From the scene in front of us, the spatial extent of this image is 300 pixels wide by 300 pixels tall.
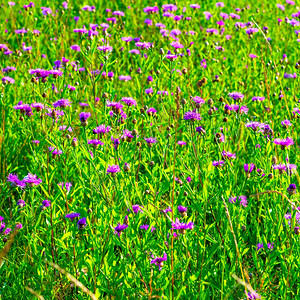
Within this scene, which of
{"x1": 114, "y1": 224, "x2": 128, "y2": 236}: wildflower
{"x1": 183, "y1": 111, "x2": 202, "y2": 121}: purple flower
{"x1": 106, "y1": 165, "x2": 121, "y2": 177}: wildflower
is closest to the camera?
{"x1": 114, "y1": 224, "x2": 128, "y2": 236}: wildflower

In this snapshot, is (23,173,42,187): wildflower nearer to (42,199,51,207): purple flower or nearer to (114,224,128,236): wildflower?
(42,199,51,207): purple flower

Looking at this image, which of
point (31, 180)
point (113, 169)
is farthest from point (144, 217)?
point (31, 180)

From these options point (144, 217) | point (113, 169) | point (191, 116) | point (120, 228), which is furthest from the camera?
point (144, 217)

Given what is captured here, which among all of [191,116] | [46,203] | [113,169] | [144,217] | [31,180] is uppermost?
[191,116]

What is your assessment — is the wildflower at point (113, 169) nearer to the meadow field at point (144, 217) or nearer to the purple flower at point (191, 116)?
the meadow field at point (144, 217)

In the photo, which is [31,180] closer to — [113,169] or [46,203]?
[46,203]

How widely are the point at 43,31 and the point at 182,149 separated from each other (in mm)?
3356

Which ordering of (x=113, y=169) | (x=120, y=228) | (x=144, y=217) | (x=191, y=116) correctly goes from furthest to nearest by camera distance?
(x=144, y=217) < (x=191, y=116) < (x=113, y=169) < (x=120, y=228)

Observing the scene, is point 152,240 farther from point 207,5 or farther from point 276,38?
point 207,5

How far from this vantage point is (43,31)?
5.42 metres

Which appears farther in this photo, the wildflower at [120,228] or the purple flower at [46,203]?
the purple flower at [46,203]

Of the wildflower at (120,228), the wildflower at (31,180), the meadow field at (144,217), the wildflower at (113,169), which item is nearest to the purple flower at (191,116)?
the meadow field at (144,217)

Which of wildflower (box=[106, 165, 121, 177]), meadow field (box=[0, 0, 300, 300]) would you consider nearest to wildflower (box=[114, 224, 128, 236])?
meadow field (box=[0, 0, 300, 300])

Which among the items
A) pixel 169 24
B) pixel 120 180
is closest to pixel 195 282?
pixel 120 180
